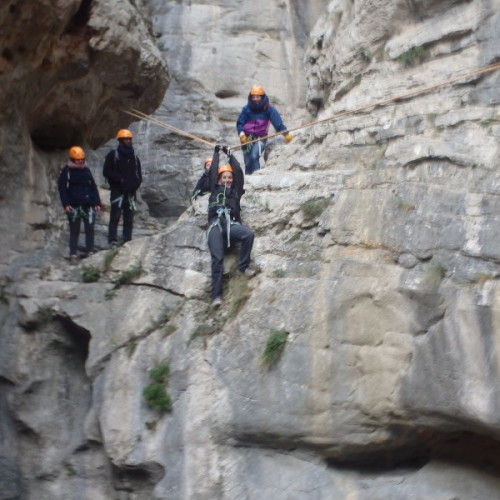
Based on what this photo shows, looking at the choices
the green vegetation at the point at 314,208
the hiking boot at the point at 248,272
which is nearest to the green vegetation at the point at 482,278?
the green vegetation at the point at 314,208

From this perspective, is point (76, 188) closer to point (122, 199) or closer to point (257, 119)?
point (122, 199)

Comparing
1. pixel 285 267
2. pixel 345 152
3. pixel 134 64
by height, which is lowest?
pixel 285 267

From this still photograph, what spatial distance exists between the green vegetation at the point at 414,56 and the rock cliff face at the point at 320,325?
1.1 inches

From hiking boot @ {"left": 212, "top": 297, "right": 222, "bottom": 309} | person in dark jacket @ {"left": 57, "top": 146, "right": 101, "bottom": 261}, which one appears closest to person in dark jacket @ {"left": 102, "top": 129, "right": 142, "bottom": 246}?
person in dark jacket @ {"left": 57, "top": 146, "right": 101, "bottom": 261}

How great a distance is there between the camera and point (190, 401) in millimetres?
9172

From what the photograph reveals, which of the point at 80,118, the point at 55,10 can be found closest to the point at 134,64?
the point at 80,118

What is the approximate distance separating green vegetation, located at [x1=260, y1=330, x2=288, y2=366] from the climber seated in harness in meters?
1.03

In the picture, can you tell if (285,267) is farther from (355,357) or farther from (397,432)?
(397,432)

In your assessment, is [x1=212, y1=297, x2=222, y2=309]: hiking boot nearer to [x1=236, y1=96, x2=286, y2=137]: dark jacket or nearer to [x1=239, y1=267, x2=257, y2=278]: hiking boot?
[x1=239, y1=267, x2=257, y2=278]: hiking boot

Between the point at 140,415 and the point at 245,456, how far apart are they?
1403mm

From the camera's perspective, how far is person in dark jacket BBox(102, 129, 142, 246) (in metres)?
11.7

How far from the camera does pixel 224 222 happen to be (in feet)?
32.5

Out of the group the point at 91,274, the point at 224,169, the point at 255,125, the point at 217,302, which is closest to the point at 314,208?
the point at 224,169

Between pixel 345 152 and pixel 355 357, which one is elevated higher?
pixel 345 152
